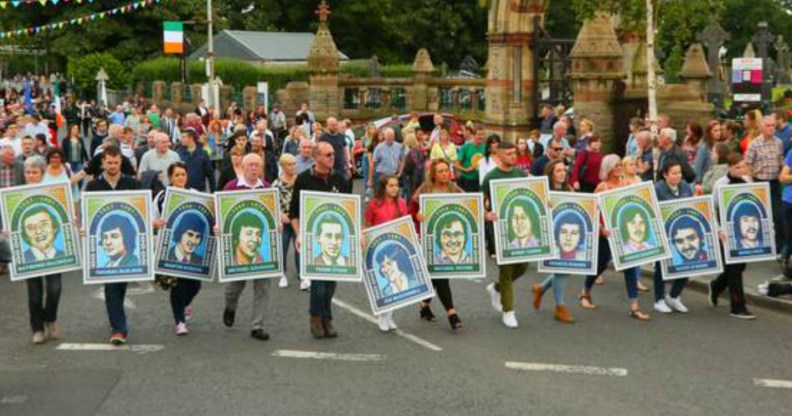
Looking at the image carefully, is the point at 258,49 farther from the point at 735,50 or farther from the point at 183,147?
the point at 735,50

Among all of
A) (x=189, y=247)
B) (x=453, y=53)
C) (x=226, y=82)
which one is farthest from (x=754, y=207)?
(x=453, y=53)

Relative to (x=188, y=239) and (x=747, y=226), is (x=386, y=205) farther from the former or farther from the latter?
(x=747, y=226)

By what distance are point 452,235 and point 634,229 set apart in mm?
1940

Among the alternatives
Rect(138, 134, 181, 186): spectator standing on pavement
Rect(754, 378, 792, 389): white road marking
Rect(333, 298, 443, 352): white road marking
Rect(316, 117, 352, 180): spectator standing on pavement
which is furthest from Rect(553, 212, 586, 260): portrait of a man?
Rect(316, 117, 352, 180): spectator standing on pavement

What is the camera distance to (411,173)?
55.3 feet

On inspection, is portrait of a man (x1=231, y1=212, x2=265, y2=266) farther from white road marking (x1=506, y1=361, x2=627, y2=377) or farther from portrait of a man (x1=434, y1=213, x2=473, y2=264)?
white road marking (x1=506, y1=361, x2=627, y2=377)

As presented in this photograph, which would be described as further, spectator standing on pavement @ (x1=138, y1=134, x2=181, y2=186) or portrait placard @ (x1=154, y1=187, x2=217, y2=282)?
spectator standing on pavement @ (x1=138, y1=134, x2=181, y2=186)

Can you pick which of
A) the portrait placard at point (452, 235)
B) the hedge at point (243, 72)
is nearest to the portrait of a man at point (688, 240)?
the portrait placard at point (452, 235)

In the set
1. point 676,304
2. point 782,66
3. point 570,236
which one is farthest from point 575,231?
point 782,66

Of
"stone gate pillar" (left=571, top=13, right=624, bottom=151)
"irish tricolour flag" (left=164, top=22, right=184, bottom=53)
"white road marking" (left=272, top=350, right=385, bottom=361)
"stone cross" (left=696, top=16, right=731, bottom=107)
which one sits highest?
"irish tricolour flag" (left=164, top=22, right=184, bottom=53)

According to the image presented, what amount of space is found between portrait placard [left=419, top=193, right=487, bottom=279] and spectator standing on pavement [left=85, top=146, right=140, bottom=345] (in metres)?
2.80

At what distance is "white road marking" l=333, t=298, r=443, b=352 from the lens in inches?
386

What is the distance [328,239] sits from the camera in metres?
10.0

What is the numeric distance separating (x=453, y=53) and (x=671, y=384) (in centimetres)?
5299
